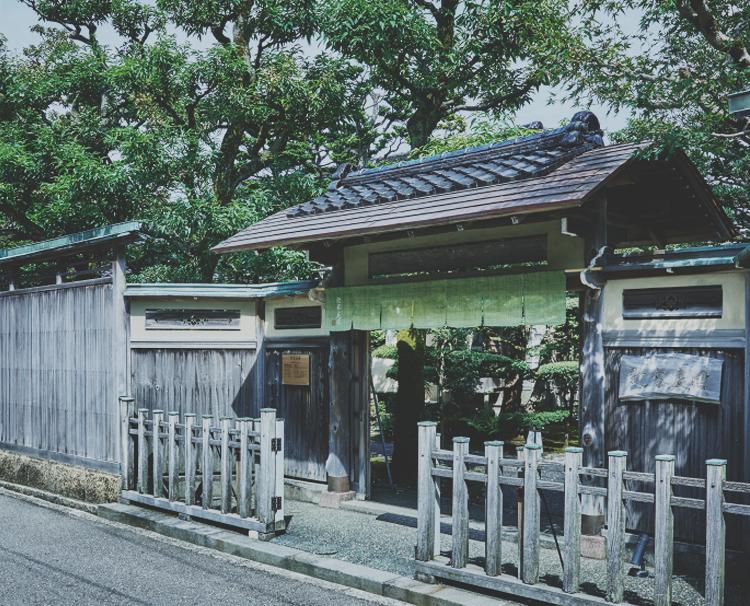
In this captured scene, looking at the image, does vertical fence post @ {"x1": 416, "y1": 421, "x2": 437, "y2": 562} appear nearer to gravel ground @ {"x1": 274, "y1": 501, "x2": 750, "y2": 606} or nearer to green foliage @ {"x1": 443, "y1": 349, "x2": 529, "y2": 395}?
gravel ground @ {"x1": 274, "y1": 501, "x2": 750, "y2": 606}

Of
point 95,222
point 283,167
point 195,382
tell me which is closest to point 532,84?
point 283,167

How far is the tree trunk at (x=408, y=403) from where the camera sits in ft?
42.4

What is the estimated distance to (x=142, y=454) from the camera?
33.5 ft

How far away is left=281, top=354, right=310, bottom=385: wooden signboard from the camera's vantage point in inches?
448

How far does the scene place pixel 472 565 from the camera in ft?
22.8

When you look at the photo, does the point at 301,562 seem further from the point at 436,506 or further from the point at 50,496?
the point at 50,496

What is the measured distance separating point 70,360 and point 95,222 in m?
4.60

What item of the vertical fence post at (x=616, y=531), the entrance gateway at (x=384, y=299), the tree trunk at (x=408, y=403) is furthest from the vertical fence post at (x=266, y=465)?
the tree trunk at (x=408, y=403)

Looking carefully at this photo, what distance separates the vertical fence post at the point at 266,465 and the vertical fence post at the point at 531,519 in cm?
336

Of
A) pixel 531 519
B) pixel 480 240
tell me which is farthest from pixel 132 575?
pixel 480 240

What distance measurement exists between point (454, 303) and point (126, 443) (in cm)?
527

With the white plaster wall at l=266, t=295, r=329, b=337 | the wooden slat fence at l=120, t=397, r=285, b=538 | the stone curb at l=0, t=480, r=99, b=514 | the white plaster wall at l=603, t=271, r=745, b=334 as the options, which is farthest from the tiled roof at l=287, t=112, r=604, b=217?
the stone curb at l=0, t=480, r=99, b=514

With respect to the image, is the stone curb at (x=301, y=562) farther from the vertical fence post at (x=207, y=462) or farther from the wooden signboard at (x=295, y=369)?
the wooden signboard at (x=295, y=369)

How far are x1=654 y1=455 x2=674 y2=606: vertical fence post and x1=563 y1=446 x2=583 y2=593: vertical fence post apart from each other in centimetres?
65
